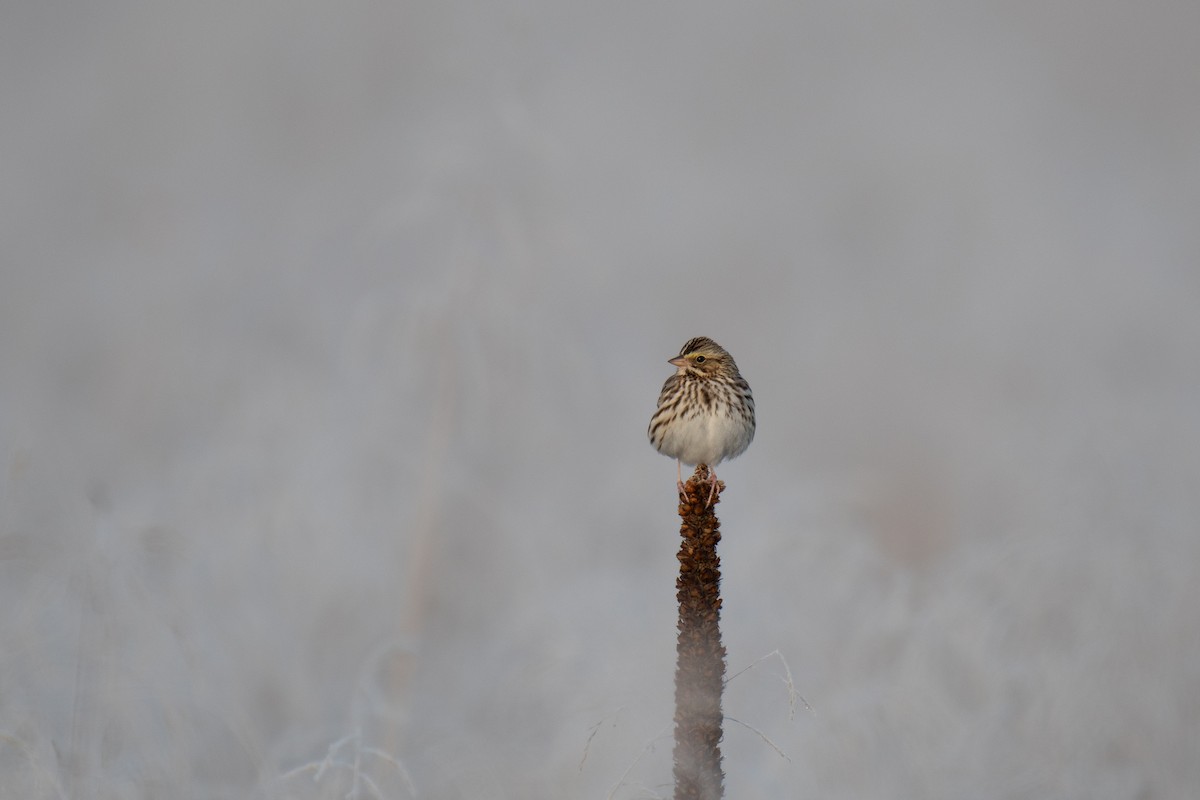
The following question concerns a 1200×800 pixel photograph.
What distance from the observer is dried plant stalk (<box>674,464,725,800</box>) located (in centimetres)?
645

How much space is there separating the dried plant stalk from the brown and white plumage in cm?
548

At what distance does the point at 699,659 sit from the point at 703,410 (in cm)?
662

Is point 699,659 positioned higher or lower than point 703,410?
lower

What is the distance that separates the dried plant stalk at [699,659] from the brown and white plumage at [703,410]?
216 inches

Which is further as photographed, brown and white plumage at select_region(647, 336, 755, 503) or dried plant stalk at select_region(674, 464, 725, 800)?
brown and white plumage at select_region(647, 336, 755, 503)

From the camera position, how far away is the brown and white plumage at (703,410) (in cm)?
1288

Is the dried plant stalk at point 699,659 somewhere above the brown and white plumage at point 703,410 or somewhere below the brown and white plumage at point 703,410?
below

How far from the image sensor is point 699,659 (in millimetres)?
6648

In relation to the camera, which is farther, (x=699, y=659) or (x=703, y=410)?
(x=703, y=410)

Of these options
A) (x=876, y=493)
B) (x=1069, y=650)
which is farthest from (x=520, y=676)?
(x=876, y=493)

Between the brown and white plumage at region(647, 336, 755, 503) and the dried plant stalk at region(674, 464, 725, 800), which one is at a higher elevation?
the brown and white plumage at region(647, 336, 755, 503)

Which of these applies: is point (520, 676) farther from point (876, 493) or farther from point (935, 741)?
point (876, 493)

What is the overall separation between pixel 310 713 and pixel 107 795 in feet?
55.3

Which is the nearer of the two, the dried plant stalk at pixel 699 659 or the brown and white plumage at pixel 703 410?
the dried plant stalk at pixel 699 659
